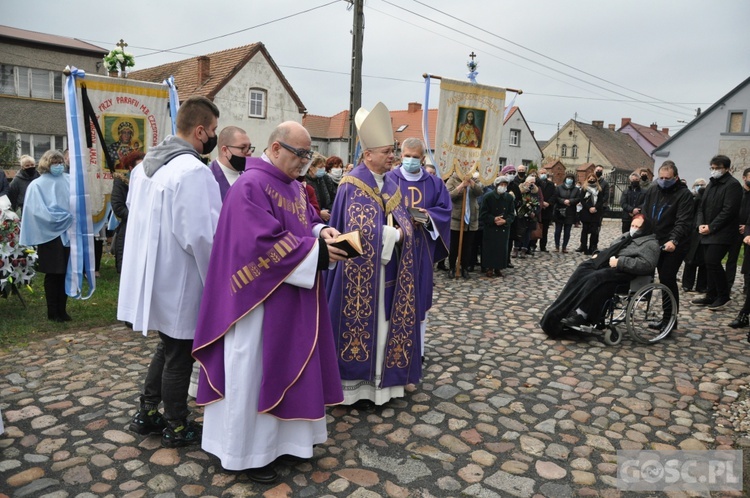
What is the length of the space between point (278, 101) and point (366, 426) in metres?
28.1

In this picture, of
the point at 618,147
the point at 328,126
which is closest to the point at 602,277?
the point at 328,126

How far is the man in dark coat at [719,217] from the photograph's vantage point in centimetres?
740

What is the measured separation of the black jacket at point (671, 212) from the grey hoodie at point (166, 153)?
5.43 m

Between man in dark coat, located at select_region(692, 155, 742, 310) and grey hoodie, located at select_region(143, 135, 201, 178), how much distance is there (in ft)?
22.4

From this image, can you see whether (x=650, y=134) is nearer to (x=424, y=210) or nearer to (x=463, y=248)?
(x=463, y=248)

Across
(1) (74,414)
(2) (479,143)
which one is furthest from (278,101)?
(1) (74,414)

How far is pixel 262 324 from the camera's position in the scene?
3.14 meters

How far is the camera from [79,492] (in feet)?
10.1

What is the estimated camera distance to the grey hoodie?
3.36 meters

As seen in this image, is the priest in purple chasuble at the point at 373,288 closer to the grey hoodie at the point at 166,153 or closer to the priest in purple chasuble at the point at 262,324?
the priest in purple chasuble at the point at 262,324

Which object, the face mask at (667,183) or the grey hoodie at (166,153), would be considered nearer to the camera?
the grey hoodie at (166,153)

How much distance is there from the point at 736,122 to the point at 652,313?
27.7 metres

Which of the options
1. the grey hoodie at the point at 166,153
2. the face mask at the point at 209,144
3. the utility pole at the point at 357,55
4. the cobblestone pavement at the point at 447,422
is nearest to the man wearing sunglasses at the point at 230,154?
the face mask at the point at 209,144

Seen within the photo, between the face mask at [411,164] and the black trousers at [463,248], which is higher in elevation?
the face mask at [411,164]
